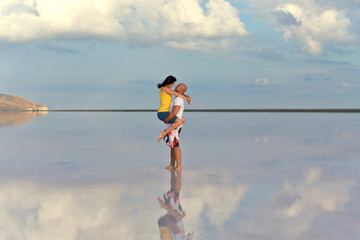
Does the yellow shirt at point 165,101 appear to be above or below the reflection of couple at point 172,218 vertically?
above

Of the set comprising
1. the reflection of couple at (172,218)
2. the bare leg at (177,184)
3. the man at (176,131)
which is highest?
the man at (176,131)

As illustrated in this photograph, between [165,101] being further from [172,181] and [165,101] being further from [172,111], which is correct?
[172,181]

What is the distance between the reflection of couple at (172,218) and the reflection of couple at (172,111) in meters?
2.17

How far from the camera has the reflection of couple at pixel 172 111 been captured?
8539 mm

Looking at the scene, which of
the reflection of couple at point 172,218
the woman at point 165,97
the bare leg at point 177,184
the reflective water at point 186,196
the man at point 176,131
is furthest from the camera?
the woman at point 165,97

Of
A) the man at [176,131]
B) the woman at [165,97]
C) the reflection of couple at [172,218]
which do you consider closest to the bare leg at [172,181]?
the reflection of couple at [172,218]

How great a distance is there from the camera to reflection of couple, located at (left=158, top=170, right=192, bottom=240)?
400 centimetres

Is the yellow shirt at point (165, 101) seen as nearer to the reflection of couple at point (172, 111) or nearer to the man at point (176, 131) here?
the reflection of couple at point (172, 111)

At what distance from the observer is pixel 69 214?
4.86m

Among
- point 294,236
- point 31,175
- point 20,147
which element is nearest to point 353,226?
point 294,236

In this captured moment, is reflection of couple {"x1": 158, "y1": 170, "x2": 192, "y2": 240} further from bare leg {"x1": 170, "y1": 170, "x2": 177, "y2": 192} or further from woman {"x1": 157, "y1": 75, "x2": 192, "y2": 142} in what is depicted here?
woman {"x1": 157, "y1": 75, "x2": 192, "y2": 142}

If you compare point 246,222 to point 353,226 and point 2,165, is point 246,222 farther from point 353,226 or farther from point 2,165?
point 2,165

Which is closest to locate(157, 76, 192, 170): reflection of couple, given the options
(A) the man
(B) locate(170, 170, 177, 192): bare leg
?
(A) the man

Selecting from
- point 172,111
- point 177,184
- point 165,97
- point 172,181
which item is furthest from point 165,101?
point 177,184
